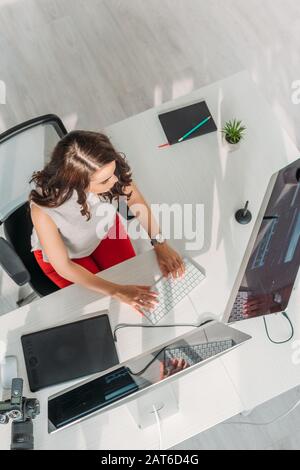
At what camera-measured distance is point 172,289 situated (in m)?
1.70

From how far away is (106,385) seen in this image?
47.4 inches

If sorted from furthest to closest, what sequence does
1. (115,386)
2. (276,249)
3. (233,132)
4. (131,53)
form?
(131,53) → (233,132) → (276,249) → (115,386)

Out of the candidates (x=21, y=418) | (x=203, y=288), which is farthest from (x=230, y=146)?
(x=21, y=418)

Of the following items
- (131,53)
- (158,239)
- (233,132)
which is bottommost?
(158,239)

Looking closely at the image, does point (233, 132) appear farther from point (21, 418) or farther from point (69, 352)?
point (21, 418)

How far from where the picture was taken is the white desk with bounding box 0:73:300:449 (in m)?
1.53

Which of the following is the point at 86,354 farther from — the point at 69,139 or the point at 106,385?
the point at 69,139

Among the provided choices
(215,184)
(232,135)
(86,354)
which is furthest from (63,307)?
(232,135)

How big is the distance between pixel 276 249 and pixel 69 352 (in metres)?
0.73

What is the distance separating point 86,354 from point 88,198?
515mm

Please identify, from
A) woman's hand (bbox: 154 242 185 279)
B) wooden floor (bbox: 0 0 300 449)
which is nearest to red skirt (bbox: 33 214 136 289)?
woman's hand (bbox: 154 242 185 279)

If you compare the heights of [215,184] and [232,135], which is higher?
[232,135]

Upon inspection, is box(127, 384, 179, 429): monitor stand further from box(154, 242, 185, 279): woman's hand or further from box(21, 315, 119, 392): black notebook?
box(154, 242, 185, 279): woman's hand

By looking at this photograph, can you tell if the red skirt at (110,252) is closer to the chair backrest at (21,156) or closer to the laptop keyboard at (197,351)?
the chair backrest at (21,156)
